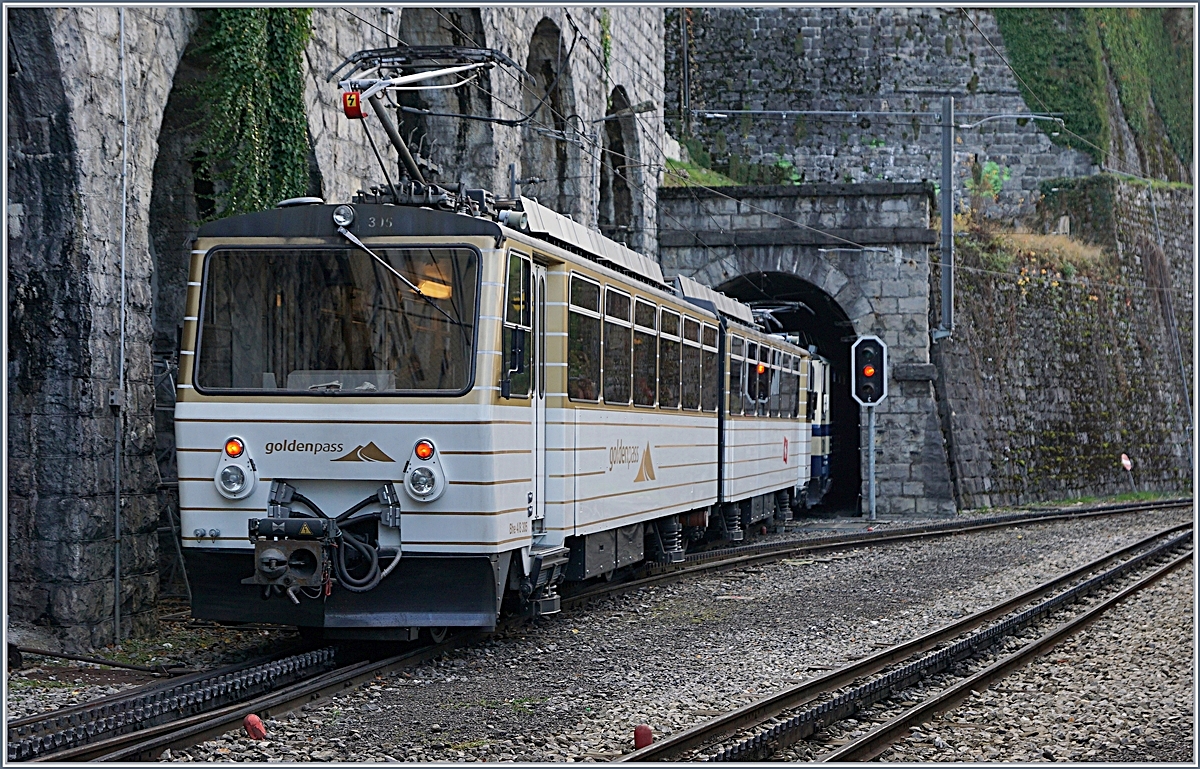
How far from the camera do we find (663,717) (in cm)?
847

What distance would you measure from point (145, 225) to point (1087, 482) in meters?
27.1

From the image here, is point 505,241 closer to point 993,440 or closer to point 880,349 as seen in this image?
point 880,349

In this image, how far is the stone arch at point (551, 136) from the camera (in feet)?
76.6

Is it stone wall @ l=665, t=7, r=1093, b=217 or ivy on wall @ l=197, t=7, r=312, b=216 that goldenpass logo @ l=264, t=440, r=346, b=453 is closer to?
ivy on wall @ l=197, t=7, r=312, b=216

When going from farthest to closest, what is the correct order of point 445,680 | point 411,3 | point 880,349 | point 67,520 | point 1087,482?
point 1087,482, point 880,349, point 411,3, point 67,520, point 445,680

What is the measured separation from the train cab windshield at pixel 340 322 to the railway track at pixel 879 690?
9.16ft

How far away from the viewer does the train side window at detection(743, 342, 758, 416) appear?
18.2 m

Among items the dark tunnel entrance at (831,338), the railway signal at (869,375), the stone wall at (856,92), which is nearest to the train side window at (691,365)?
the railway signal at (869,375)

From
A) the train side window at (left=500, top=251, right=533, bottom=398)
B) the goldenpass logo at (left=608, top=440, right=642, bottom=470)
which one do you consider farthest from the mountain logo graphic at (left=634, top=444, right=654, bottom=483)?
the train side window at (left=500, top=251, right=533, bottom=398)

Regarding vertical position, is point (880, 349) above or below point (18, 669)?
above

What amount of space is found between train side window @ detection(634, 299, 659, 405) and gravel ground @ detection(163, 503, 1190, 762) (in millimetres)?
1900

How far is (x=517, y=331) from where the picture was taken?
32.5 ft

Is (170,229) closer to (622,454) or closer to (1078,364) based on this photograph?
(622,454)

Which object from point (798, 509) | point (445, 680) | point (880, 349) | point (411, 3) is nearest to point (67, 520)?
point (445, 680)
